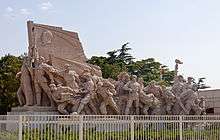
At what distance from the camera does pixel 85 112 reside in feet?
51.0

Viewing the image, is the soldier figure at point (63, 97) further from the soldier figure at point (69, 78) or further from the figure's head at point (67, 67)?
the figure's head at point (67, 67)

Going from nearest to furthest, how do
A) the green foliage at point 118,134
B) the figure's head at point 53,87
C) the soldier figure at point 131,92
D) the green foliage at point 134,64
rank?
the green foliage at point 118,134, the figure's head at point 53,87, the soldier figure at point 131,92, the green foliage at point 134,64

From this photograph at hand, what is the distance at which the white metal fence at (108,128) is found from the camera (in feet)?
29.3

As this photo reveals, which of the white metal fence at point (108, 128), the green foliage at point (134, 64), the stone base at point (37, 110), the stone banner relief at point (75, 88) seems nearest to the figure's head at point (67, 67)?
the stone banner relief at point (75, 88)

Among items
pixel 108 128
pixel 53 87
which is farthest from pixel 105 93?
pixel 108 128

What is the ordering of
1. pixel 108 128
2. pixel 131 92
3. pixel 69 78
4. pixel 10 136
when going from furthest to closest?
pixel 131 92, pixel 69 78, pixel 108 128, pixel 10 136

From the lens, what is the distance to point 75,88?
15656 millimetres

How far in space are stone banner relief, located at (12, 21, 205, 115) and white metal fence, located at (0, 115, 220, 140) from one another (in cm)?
440

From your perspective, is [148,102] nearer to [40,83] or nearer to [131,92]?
[131,92]

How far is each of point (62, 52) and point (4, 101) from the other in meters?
9.81

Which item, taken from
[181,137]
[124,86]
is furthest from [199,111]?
[181,137]

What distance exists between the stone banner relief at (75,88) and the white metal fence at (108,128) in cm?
440

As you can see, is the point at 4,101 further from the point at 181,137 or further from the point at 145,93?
the point at 181,137

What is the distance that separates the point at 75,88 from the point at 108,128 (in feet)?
18.5
